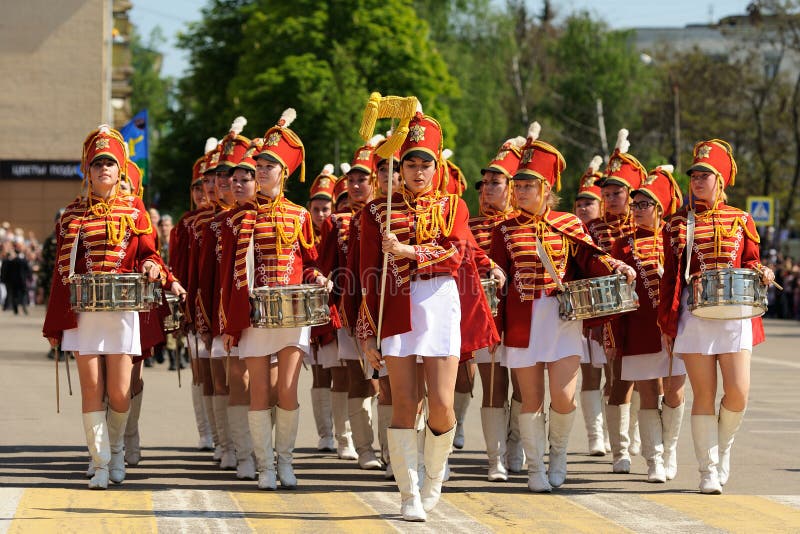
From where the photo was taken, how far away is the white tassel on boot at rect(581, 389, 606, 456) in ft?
44.0

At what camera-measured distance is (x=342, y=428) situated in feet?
43.8

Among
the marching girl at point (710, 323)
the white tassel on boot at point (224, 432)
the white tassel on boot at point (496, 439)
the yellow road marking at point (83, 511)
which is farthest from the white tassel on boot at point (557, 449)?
the yellow road marking at point (83, 511)

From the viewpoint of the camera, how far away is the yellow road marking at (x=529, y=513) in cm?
946

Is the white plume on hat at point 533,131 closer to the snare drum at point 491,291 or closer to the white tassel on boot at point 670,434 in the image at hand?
the snare drum at point 491,291

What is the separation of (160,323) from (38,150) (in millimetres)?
50060

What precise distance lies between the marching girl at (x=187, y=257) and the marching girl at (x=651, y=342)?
353 centimetres

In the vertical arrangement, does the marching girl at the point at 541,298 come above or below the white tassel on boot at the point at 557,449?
above

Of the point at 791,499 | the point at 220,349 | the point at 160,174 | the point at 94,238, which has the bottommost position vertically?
the point at 791,499

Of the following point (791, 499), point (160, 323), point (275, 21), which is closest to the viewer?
point (791, 499)

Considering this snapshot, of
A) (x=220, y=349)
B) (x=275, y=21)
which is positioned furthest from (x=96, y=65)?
(x=220, y=349)

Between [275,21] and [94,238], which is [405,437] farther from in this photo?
[275,21]

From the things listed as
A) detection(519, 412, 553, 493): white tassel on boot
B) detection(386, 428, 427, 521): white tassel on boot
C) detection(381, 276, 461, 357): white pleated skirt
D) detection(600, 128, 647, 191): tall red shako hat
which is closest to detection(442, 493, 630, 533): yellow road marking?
detection(519, 412, 553, 493): white tassel on boot

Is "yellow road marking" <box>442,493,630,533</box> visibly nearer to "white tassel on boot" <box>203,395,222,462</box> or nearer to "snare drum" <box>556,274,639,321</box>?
"snare drum" <box>556,274,639,321</box>

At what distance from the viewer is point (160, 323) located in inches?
471
